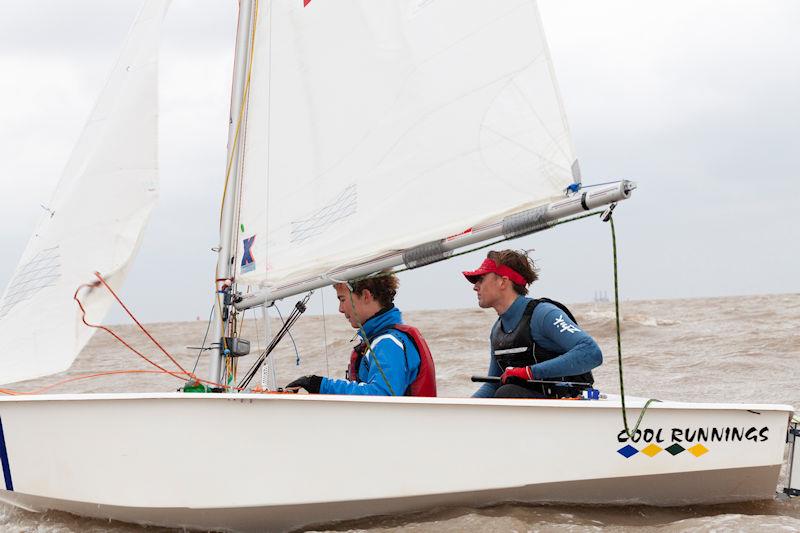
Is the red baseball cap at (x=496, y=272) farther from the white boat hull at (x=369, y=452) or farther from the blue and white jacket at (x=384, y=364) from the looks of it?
the white boat hull at (x=369, y=452)

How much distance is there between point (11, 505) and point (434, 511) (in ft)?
6.72

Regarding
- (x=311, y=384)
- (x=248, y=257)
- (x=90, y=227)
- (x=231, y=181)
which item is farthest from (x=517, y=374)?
(x=90, y=227)

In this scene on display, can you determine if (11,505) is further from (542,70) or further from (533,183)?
(542,70)

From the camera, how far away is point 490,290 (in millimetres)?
3547

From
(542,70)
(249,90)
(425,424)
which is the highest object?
(249,90)

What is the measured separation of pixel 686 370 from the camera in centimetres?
793

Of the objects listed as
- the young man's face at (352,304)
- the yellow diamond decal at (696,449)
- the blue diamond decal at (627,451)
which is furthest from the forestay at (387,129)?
the yellow diamond decal at (696,449)

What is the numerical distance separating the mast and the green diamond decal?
6.58ft

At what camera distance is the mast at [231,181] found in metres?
3.95

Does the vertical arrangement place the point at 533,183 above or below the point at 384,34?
below

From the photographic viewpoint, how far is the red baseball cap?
354 centimetres

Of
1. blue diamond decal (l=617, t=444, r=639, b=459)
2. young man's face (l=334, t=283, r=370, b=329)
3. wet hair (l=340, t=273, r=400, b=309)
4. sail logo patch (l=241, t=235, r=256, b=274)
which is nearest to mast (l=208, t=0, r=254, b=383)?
sail logo patch (l=241, t=235, r=256, b=274)

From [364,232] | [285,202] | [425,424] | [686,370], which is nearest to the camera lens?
[425,424]

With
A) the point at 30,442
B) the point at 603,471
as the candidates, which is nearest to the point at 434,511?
the point at 603,471
